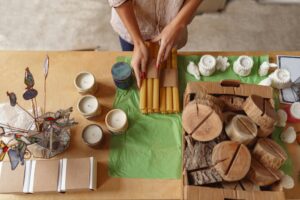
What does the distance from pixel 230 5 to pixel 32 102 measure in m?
1.54

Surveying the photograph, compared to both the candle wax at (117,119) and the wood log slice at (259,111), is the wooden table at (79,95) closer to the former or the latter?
the candle wax at (117,119)

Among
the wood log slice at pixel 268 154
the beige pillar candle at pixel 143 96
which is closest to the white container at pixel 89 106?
the beige pillar candle at pixel 143 96

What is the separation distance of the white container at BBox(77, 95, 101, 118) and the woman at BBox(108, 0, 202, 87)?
161 millimetres

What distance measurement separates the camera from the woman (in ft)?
3.37

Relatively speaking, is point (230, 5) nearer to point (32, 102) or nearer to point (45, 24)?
point (45, 24)

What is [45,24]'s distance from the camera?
1964 mm

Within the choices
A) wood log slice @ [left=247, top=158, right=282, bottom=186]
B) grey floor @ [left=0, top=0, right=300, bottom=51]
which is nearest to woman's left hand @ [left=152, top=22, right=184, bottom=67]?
wood log slice @ [left=247, top=158, right=282, bottom=186]

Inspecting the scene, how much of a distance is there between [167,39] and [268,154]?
0.51m

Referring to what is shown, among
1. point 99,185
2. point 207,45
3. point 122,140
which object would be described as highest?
point 207,45

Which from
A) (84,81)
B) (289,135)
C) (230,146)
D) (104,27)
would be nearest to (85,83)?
(84,81)

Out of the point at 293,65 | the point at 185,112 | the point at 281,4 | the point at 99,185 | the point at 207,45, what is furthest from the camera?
the point at 281,4

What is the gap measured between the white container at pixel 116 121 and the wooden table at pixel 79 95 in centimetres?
A: 4

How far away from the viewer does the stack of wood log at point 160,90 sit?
1.00 metres

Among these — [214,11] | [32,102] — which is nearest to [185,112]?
[32,102]
